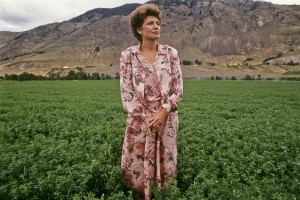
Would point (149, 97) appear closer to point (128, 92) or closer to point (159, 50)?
point (128, 92)

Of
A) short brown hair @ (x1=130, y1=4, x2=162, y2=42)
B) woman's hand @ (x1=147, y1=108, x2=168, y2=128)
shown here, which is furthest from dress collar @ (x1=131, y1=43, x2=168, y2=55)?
woman's hand @ (x1=147, y1=108, x2=168, y2=128)

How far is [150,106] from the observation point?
14.5 ft

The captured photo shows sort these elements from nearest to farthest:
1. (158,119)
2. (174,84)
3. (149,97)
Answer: (158,119), (149,97), (174,84)

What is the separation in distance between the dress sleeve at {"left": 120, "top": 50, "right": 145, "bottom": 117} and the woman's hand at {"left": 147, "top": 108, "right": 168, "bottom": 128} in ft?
0.52

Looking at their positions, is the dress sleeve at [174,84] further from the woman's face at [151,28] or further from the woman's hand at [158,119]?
the woman's face at [151,28]

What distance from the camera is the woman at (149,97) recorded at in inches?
173

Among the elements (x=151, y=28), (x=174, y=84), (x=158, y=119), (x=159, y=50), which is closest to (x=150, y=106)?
(x=158, y=119)

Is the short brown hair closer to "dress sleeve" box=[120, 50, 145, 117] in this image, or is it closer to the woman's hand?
"dress sleeve" box=[120, 50, 145, 117]

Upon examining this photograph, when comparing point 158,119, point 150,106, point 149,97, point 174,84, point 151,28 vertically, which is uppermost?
point 151,28

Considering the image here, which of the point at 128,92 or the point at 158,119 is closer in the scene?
the point at 158,119

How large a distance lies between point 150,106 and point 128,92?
1.10 ft

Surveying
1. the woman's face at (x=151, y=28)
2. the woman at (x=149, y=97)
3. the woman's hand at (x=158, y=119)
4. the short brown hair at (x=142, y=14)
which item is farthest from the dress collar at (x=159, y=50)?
the woman's hand at (x=158, y=119)

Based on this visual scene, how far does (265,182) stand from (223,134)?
4.51 metres

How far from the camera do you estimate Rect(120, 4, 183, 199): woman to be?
4391 mm
